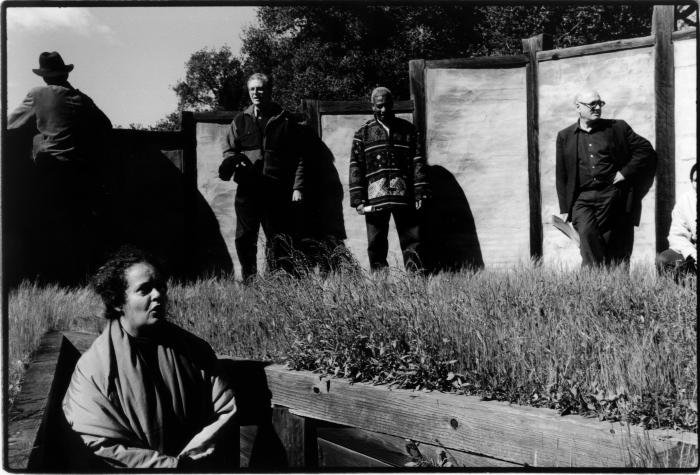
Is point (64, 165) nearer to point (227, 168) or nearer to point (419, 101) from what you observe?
point (227, 168)

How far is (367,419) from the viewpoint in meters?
3.22

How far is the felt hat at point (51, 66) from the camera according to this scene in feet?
10.8

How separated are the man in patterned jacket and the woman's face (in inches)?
119

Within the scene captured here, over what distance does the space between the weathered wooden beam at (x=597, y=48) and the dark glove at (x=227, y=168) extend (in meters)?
2.61

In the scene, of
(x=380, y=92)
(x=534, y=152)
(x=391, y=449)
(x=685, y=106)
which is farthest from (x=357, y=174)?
(x=391, y=449)

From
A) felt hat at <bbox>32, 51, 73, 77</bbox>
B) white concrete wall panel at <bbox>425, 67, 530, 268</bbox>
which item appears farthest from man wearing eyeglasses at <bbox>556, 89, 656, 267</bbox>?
felt hat at <bbox>32, 51, 73, 77</bbox>

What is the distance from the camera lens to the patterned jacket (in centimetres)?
583

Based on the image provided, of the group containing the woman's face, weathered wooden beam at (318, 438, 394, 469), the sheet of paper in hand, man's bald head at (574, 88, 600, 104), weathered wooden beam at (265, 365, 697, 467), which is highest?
man's bald head at (574, 88, 600, 104)

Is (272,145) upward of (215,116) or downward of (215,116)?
downward

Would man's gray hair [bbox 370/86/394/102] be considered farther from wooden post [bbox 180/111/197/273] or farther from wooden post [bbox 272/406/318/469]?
wooden post [bbox 272/406/318/469]

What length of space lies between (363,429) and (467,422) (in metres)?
0.51

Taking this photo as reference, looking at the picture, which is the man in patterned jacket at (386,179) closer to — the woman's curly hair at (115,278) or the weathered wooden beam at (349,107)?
the weathered wooden beam at (349,107)

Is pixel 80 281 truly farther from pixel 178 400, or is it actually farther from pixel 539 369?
pixel 539 369

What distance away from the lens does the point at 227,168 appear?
542 cm
